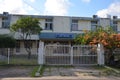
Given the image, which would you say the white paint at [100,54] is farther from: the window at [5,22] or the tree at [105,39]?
the window at [5,22]

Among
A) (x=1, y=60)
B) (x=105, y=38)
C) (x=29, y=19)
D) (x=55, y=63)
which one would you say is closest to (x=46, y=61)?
(x=55, y=63)

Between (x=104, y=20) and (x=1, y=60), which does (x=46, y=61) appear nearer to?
(x=1, y=60)

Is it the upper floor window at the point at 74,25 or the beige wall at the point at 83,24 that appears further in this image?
the beige wall at the point at 83,24

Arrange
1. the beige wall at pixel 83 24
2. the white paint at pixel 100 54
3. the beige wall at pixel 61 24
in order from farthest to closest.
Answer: the beige wall at pixel 83 24
the beige wall at pixel 61 24
the white paint at pixel 100 54

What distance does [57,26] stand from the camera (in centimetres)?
3872

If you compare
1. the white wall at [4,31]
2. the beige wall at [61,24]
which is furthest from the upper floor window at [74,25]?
the white wall at [4,31]

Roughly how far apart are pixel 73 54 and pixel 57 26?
17.9m

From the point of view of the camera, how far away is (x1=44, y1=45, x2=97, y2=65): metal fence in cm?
2103

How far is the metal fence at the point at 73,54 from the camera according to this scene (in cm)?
2103

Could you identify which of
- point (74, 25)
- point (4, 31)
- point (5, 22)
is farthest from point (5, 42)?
point (74, 25)

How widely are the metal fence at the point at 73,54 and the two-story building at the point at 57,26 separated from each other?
1557cm

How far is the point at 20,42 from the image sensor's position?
38.4 metres

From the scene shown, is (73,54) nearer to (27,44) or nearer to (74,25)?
(27,44)

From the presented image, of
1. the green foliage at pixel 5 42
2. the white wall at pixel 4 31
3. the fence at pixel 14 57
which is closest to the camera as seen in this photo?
the fence at pixel 14 57
